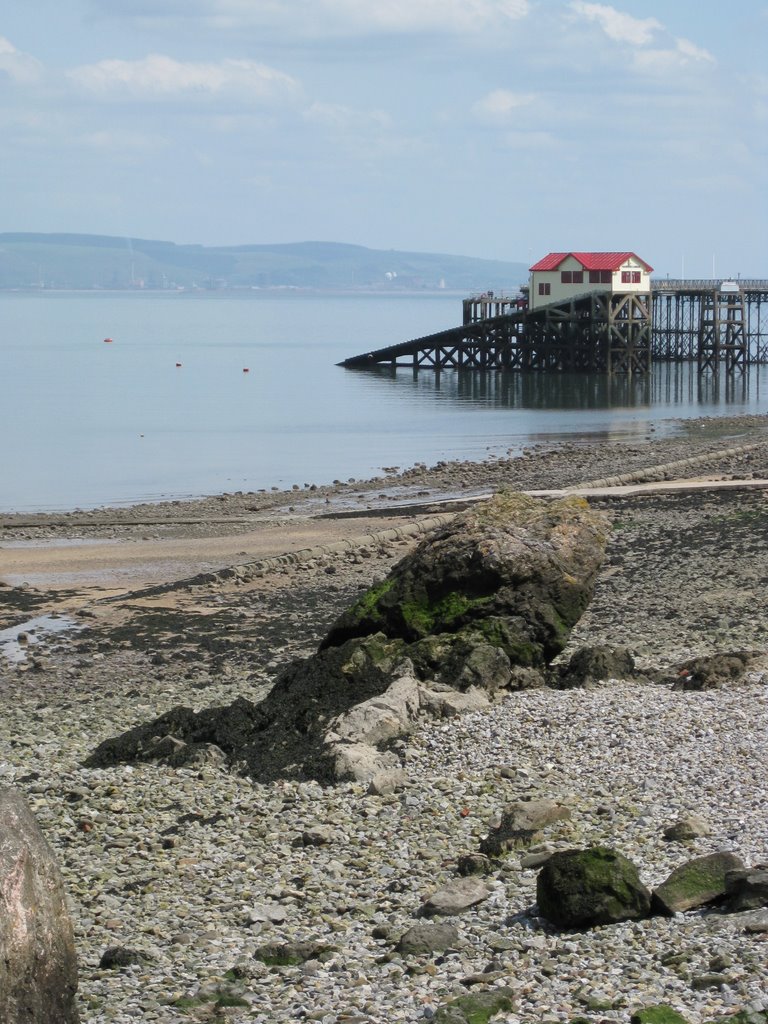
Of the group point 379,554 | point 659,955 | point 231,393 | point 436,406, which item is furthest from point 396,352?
point 659,955

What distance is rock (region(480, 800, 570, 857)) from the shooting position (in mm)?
9398

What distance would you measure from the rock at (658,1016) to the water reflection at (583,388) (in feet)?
184

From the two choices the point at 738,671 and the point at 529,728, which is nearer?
the point at 529,728

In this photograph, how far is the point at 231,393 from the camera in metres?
77.6

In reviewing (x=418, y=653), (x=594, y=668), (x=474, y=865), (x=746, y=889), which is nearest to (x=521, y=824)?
(x=474, y=865)

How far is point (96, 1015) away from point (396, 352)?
80.0 metres

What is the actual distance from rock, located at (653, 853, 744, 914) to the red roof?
230 ft

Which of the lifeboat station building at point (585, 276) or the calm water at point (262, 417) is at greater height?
the lifeboat station building at point (585, 276)

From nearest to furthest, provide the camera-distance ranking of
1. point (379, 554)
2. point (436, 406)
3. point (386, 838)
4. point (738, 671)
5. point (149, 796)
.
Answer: point (386, 838) → point (149, 796) → point (738, 671) → point (379, 554) → point (436, 406)

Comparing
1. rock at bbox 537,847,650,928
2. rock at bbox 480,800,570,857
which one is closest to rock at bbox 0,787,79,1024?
rock at bbox 537,847,650,928

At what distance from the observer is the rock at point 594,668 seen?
13.3 metres

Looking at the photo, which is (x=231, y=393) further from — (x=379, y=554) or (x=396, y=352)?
(x=379, y=554)

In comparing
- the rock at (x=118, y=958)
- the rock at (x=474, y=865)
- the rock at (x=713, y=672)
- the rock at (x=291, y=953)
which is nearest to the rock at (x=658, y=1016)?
the rock at (x=291, y=953)

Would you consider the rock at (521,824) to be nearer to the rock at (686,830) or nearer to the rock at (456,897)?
the rock at (456,897)
